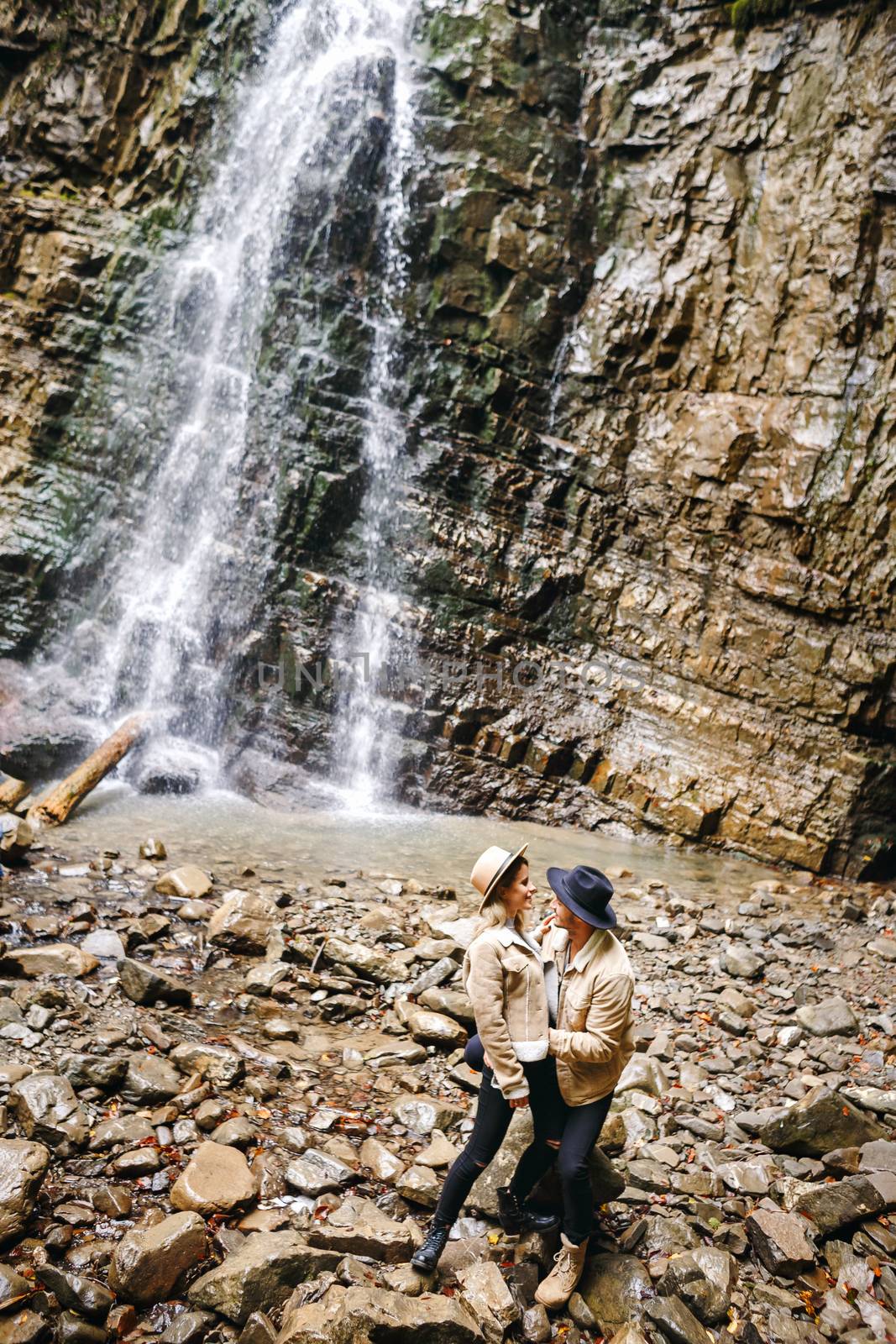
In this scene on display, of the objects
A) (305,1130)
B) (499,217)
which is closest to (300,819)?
(305,1130)

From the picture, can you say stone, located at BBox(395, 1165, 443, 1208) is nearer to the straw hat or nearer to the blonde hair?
the blonde hair

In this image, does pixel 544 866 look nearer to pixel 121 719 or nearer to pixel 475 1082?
pixel 475 1082

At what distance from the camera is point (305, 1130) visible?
14.2 feet

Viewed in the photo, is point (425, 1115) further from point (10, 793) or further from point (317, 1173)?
point (10, 793)

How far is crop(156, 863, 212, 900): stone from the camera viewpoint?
7582 mm

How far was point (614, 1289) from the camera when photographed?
3393 millimetres

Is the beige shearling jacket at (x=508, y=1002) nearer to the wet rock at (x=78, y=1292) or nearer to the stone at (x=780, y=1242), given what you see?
the stone at (x=780, y=1242)

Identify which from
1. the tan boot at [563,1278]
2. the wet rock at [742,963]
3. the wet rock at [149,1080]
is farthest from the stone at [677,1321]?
the wet rock at [742,963]

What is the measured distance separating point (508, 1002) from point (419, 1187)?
4.06ft

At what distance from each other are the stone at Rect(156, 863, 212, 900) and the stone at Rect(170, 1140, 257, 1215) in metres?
3.90

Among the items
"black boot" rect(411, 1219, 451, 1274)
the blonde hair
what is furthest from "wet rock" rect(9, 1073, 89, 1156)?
the blonde hair

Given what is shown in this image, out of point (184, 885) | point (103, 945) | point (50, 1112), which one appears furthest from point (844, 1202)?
point (184, 885)

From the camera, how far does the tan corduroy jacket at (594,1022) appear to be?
3336 mm

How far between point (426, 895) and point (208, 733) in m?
5.78
